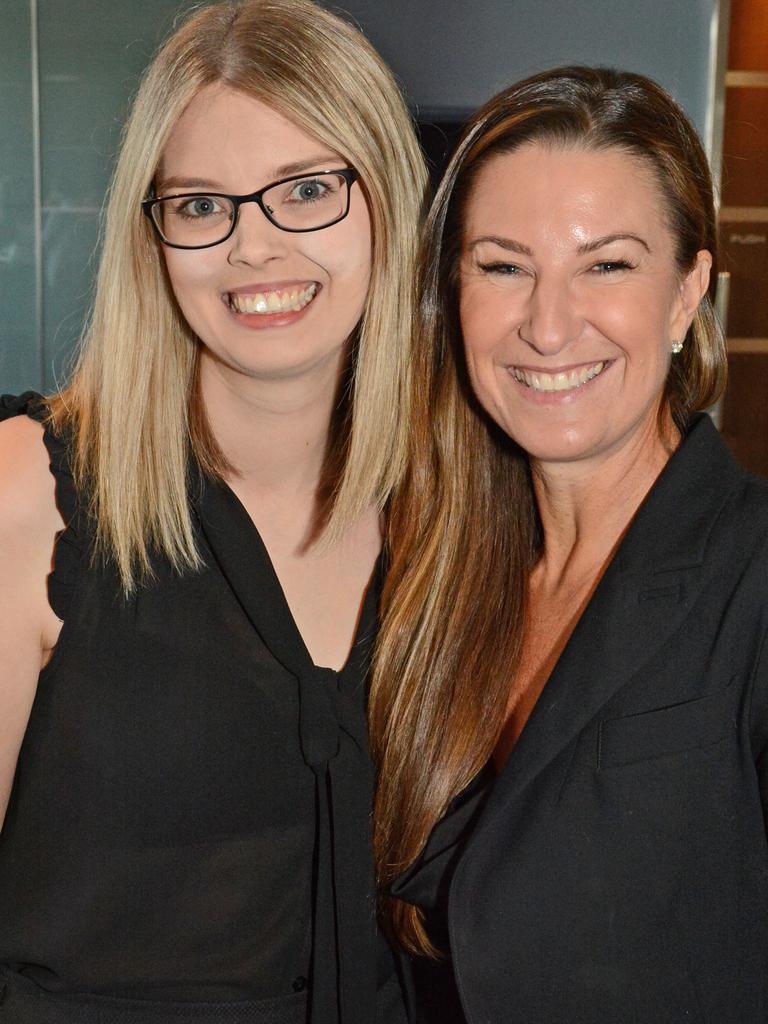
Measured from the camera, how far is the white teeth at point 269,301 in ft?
5.74

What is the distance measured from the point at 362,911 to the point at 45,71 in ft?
10.1

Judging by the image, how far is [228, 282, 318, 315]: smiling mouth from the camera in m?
1.75

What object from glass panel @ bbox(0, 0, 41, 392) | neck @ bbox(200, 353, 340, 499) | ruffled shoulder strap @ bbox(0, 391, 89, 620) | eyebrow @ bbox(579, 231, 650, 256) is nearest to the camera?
eyebrow @ bbox(579, 231, 650, 256)

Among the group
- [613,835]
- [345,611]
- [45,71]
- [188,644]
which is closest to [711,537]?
[613,835]

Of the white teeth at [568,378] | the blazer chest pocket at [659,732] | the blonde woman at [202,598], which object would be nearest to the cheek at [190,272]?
the blonde woman at [202,598]

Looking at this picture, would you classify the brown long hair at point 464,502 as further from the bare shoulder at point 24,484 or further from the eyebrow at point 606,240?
the bare shoulder at point 24,484

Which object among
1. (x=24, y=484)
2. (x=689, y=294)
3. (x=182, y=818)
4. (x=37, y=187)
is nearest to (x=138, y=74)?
(x=37, y=187)

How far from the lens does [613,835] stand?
4.74 ft

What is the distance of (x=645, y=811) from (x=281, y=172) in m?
0.97

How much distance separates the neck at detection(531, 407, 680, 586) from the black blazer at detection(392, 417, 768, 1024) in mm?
148

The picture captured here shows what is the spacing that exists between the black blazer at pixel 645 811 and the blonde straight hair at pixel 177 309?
0.52 metres

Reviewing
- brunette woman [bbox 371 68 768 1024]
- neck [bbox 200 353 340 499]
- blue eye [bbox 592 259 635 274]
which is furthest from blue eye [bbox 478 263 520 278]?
neck [bbox 200 353 340 499]

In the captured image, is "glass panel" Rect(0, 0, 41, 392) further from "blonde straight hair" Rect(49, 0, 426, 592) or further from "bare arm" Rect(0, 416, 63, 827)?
"bare arm" Rect(0, 416, 63, 827)

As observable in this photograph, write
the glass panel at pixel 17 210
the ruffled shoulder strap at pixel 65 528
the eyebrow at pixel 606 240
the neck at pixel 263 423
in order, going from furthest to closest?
the glass panel at pixel 17 210
the neck at pixel 263 423
the ruffled shoulder strap at pixel 65 528
the eyebrow at pixel 606 240
